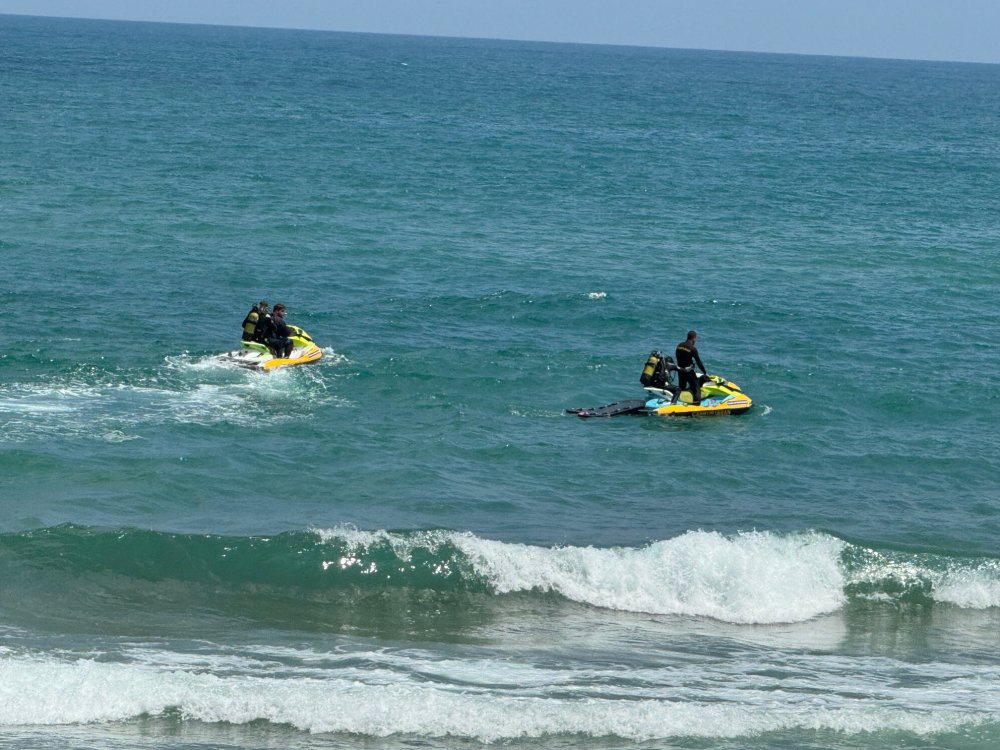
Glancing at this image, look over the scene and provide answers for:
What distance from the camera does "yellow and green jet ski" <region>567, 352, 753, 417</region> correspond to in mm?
27625

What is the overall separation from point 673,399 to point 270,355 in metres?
8.33

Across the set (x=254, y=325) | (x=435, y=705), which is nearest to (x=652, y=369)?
(x=254, y=325)

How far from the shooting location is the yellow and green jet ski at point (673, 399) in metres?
27.6

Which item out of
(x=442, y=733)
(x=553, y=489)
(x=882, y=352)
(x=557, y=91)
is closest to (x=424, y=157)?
(x=882, y=352)

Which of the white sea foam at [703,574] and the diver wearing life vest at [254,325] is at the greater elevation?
the diver wearing life vest at [254,325]

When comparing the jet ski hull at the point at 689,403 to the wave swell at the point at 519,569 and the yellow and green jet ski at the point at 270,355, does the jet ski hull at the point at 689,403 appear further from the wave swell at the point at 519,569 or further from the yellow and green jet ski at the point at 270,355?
the wave swell at the point at 519,569

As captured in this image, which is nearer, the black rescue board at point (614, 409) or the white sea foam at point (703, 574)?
the white sea foam at point (703, 574)

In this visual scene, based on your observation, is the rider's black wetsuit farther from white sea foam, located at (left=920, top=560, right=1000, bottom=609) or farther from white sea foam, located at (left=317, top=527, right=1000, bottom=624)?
white sea foam, located at (left=920, top=560, right=1000, bottom=609)

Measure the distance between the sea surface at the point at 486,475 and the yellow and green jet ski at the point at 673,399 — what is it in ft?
1.30

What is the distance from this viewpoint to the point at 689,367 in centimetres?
2767

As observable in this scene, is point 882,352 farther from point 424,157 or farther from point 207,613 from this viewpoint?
point 424,157

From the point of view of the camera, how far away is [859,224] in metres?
51.4

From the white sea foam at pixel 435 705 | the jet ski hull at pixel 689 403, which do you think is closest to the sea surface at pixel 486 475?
the white sea foam at pixel 435 705

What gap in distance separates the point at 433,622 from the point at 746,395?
478 inches
